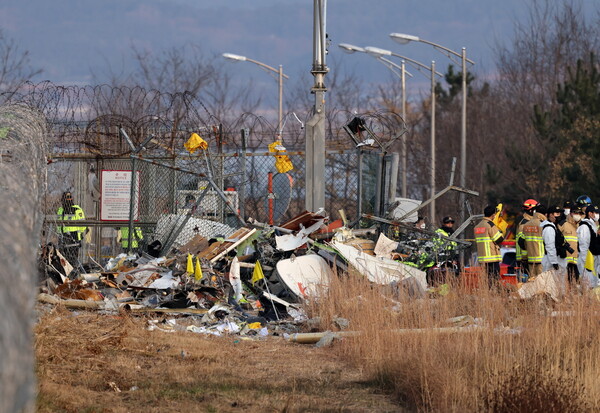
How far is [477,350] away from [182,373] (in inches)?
95.9

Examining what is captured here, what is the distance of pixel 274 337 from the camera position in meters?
11.7

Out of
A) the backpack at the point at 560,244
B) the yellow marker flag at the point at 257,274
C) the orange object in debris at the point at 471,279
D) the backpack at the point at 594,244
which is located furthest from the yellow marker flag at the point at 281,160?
the orange object in debris at the point at 471,279

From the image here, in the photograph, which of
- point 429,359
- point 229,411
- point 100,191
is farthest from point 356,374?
point 100,191

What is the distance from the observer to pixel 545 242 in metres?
16.5

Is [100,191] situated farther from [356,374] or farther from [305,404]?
[305,404]

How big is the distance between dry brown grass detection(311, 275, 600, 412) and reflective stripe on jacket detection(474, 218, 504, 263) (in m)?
3.83

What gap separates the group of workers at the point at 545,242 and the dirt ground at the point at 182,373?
517cm

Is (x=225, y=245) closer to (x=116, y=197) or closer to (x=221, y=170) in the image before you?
(x=221, y=170)

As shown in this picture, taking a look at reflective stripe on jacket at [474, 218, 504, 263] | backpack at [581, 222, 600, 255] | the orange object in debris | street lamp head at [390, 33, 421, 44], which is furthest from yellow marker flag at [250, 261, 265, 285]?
street lamp head at [390, 33, 421, 44]

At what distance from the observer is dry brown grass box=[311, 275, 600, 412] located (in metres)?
6.92

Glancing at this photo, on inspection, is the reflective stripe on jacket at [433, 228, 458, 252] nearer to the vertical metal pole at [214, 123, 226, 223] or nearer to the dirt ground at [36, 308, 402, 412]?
the vertical metal pole at [214, 123, 226, 223]

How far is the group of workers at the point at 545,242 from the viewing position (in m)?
15.6

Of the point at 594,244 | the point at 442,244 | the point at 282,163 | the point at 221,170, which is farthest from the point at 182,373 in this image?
the point at 594,244

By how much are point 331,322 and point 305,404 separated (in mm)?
3902
